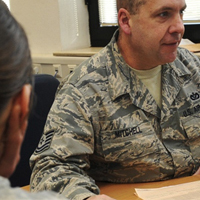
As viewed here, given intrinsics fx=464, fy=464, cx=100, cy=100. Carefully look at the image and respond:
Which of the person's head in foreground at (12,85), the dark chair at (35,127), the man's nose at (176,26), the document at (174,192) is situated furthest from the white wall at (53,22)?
the person's head in foreground at (12,85)

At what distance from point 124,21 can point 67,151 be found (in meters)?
0.56

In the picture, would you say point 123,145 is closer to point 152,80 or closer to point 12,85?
point 152,80

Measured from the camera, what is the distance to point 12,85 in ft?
2.22

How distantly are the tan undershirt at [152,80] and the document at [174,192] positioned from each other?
0.35 meters

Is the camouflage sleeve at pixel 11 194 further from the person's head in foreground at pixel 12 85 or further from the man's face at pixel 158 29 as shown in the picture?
the man's face at pixel 158 29

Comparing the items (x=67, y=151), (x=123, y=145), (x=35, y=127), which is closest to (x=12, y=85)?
(x=67, y=151)

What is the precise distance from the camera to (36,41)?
9.71 ft

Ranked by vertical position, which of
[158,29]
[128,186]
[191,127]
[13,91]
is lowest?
[128,186]

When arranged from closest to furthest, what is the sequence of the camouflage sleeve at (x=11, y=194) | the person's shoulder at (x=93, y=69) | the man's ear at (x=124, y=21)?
the camouflage sleeve at (x=11, y=194)
the person's shoulder at (x=93, y=69)
the man's ear at (x=124, y=21)

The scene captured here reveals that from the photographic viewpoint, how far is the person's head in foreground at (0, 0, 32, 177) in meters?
0.67

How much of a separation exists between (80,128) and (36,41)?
5.18 ft

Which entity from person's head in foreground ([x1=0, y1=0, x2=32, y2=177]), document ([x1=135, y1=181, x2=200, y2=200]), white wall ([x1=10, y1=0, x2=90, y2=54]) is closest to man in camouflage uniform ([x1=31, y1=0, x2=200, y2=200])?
document ([x1=135, y1=181, x2=200, y2=200])

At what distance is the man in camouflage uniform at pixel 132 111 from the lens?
1499 millimetres

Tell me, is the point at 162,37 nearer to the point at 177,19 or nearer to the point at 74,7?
the point at 177,19
